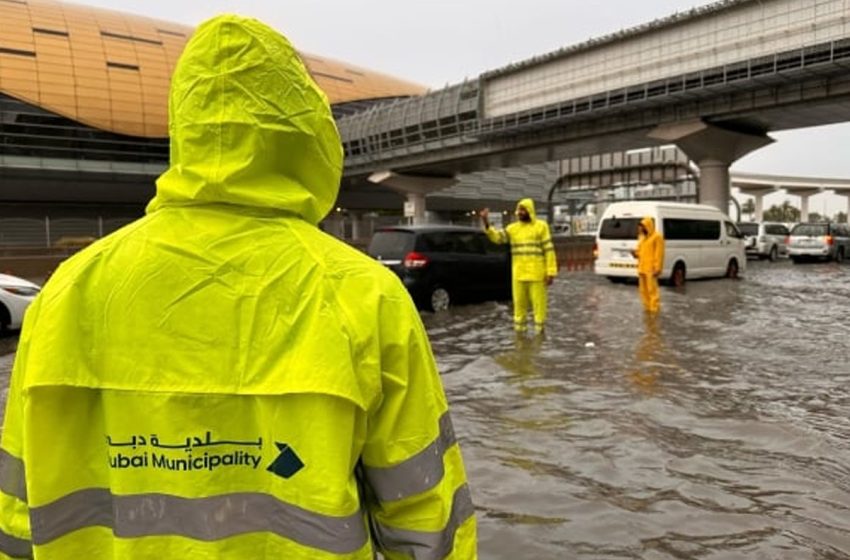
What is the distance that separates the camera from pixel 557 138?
32.4 meters

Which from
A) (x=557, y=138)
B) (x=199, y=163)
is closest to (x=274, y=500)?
(x=199, y=163)

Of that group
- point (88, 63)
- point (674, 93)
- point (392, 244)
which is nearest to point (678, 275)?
point (392, 244)

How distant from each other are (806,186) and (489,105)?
185 feet

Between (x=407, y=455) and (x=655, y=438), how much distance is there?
425 centimetres

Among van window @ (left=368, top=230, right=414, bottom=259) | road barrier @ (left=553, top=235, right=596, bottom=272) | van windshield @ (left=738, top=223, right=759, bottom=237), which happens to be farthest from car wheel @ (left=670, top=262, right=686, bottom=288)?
van windshield @ (left=738, top=223, right=759, bottom=237)

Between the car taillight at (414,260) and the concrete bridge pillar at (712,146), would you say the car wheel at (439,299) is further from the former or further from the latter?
the concrete bridge pillar at (712,146)

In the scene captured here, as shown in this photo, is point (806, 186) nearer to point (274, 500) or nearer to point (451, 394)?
point (451, 394)

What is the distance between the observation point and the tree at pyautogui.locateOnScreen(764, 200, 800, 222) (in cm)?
10512

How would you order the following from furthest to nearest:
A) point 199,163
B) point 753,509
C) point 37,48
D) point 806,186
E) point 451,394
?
point 806,186 < point 37,48 < point 451,394 < point 753,509 < point 199,163

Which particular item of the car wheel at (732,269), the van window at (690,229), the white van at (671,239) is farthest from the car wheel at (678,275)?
the car wheel at (732,269)

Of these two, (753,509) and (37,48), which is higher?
(37,48)

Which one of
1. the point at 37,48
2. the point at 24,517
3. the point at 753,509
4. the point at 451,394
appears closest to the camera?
the point at 24,517

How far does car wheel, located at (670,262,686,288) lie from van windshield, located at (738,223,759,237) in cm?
1491

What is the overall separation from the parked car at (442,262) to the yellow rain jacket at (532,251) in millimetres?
2962
